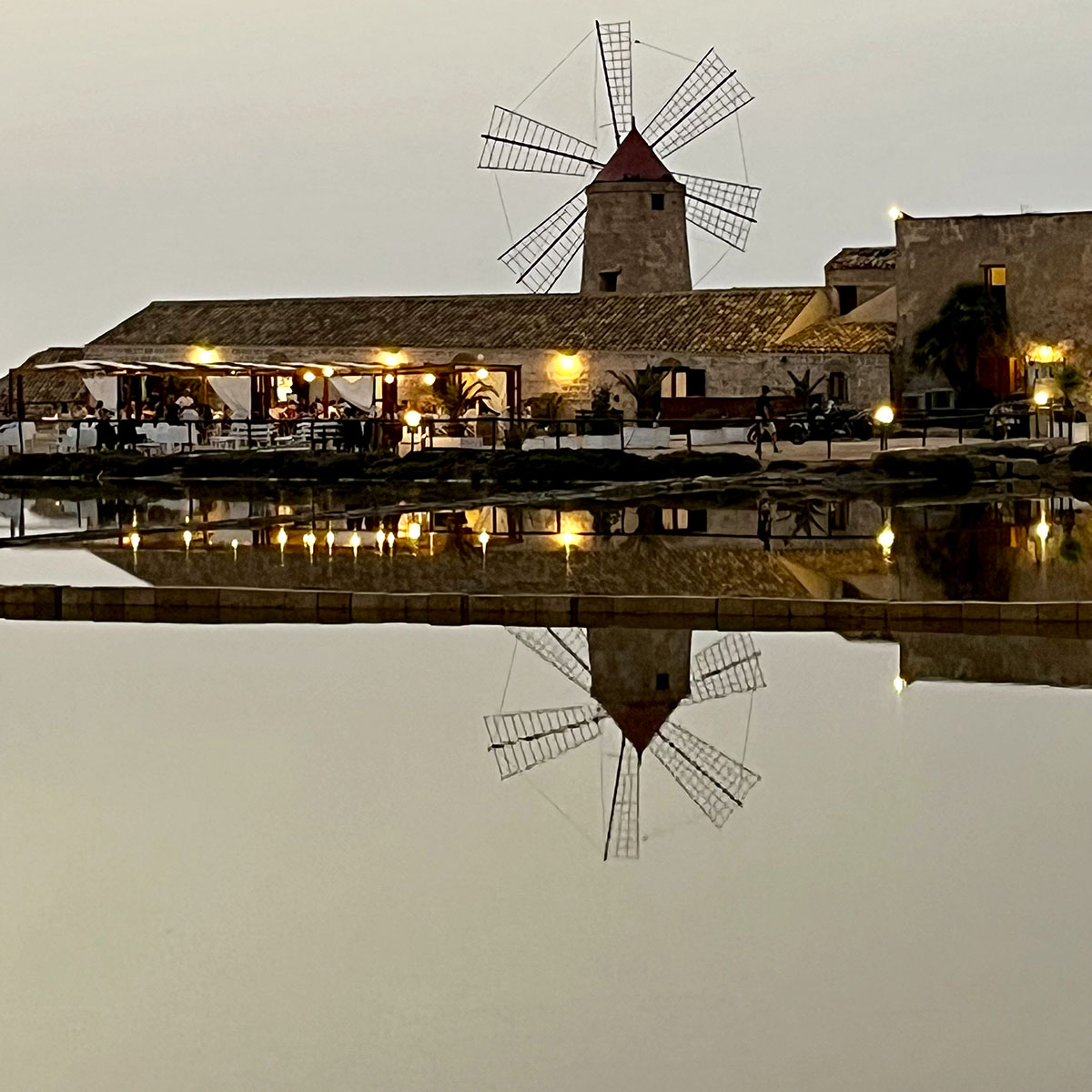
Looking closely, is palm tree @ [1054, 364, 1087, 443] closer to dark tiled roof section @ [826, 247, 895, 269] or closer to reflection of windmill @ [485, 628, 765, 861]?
dark tiled roof section @ [826, 247, 895, 269]

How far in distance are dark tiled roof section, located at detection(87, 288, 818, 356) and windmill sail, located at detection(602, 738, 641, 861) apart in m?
19.4

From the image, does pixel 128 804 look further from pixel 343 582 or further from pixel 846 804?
pixel 343 582

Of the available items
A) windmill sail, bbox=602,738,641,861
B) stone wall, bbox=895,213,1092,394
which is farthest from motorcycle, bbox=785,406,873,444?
windmill sail, bbox=602,738,641,861

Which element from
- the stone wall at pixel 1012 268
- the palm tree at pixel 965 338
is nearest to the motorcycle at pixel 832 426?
the palm tree at pixel 965 338

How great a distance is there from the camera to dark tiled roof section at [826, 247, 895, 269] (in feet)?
92.1

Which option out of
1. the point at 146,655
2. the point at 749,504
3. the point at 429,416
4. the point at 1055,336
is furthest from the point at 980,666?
the point at 1055,336

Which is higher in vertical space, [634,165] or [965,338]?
[634,165]

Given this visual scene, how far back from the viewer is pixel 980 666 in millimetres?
7750

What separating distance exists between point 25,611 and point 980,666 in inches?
178

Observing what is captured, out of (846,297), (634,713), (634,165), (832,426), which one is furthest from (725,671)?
(634,165)

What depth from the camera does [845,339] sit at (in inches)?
1017

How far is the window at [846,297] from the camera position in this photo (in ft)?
91.8

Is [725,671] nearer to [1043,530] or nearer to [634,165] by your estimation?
[1043,530]

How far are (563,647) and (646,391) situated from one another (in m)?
15.7
